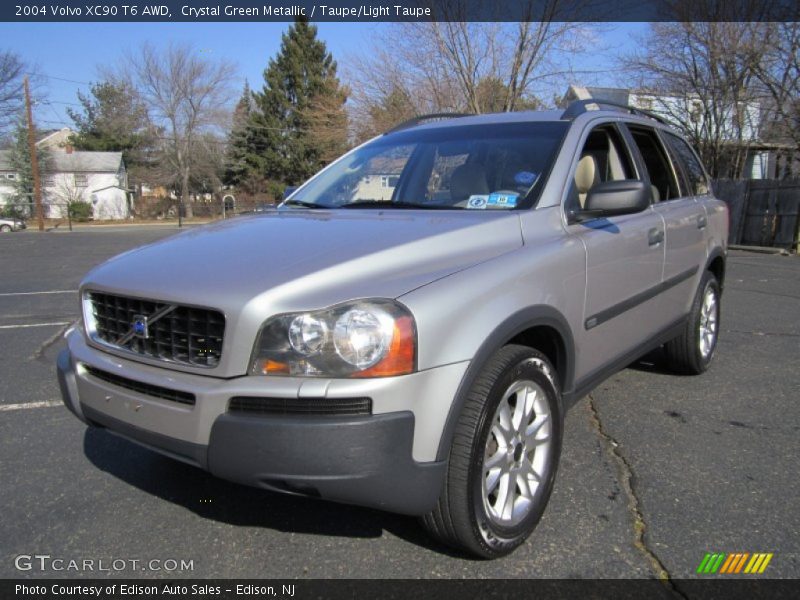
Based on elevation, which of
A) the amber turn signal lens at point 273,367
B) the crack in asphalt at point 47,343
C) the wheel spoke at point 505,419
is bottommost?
the crack in asphalt at point 47,343

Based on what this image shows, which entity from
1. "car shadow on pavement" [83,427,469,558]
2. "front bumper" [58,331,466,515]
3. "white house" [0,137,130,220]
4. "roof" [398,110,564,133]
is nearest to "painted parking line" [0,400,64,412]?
"car shadow on pavement" [83,427,469,558]

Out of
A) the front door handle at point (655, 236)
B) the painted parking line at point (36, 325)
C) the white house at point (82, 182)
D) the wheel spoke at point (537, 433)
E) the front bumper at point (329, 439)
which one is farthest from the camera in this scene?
A: the white house at point (82, 182)

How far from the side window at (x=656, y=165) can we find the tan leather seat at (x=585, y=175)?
0.70m

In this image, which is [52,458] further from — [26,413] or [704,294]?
[704,294]

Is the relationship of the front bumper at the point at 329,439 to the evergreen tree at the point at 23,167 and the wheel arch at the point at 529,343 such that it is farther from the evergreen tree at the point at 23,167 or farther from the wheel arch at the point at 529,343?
the evergreen tree at the point at 23,167

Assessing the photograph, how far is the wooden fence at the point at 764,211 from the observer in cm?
1633

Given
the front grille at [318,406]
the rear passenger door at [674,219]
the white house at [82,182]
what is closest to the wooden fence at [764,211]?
the rear passenger door at [674,219]

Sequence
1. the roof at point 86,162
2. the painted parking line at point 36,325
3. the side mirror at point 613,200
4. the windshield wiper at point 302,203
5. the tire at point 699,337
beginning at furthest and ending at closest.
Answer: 1. the roof at point 86,162
2. the painted parking line at point 36,325
3. the tire at point 699,337
4. the windshield wiper at point 302,203
5. the side mirror at point 613,200

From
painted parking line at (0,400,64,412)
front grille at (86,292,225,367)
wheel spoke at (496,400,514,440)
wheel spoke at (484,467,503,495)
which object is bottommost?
painted parking line at (0,400,64,412)

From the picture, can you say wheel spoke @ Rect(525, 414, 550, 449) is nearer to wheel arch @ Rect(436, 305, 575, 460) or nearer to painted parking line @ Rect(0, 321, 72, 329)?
wheel arch @ Rect(436, 305, 575, 460)

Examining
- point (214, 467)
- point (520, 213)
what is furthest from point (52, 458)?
point (520, 213)

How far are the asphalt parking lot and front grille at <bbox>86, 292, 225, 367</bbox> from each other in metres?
0.83

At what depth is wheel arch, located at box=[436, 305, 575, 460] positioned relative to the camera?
2055 millimetres
